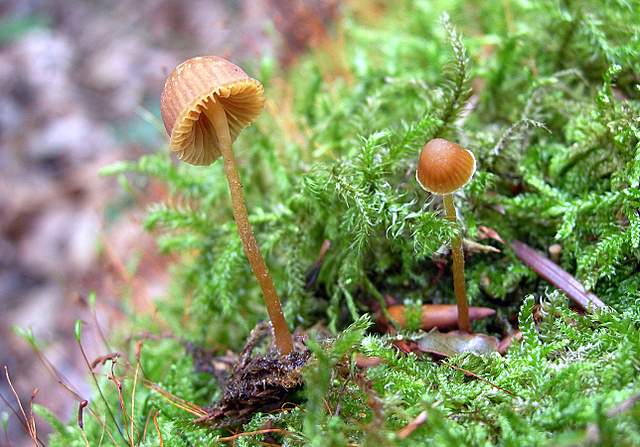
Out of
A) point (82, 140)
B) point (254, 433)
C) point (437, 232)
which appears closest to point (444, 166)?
point (437, 232)

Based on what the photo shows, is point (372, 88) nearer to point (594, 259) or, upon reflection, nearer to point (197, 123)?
point (197, 123)

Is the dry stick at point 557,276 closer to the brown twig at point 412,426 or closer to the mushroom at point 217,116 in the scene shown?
the brown twig at point 412,426

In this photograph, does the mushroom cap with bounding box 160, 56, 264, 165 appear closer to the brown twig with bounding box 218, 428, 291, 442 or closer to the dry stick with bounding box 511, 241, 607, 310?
the brown twig with bounding box 218, 428, 291, 442

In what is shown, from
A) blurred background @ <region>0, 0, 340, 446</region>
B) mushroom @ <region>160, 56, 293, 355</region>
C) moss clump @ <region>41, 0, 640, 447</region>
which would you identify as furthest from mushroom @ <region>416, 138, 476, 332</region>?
blurred background @ <region>0, 0, 340, 446</region>

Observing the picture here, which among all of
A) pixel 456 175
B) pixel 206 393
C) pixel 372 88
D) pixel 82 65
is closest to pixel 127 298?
pixel 206 393

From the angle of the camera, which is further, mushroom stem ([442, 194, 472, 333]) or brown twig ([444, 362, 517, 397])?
mushroom stem ([442, 194, 472, 333])

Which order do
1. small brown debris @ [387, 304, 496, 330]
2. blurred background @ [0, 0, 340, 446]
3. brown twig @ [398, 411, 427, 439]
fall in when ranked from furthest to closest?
blurred background @ [0, 0, 340, 446]
small brown debris @ [387, 304, 496, 330]
brown twig @ [398, 411, 427, 439]

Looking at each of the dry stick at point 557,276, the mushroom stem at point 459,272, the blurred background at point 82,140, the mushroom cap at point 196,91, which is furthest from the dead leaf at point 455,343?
the blurred background at point 82,140
